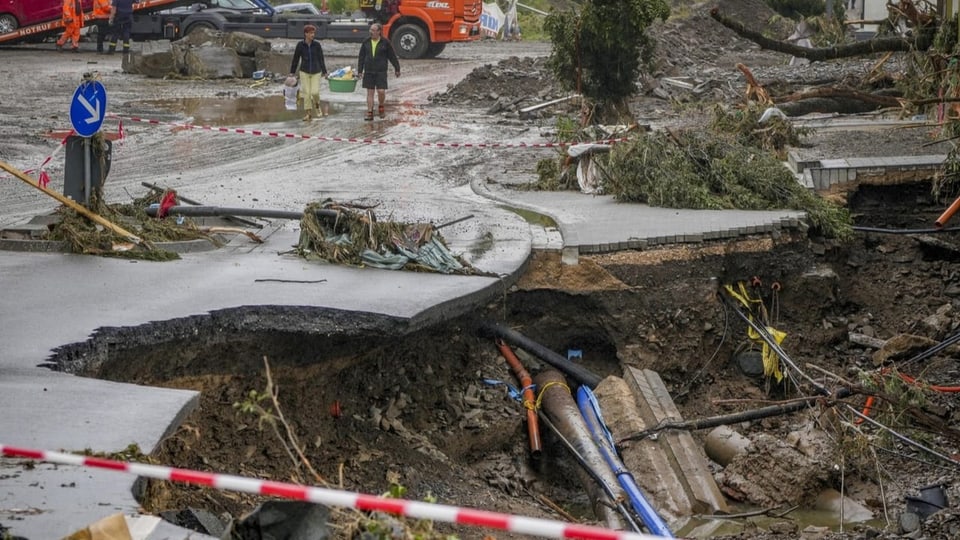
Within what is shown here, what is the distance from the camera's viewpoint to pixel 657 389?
33.8ft

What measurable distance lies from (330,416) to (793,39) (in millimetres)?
22201

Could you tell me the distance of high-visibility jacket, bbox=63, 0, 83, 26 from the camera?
1326 inches

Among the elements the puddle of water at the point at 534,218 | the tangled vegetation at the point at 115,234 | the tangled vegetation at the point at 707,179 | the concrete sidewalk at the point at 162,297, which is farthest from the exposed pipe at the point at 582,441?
the tangled vegetation at the point at 115,234

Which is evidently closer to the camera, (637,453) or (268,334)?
(268,334)

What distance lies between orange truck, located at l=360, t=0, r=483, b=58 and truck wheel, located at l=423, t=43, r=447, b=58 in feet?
0.25

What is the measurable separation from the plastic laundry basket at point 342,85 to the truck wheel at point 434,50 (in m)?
8.40

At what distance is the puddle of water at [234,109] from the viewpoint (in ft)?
72.6

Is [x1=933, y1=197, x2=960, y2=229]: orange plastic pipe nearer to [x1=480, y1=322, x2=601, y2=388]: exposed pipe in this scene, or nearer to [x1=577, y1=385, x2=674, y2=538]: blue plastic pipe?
[x1=480, y1=322, x2=601, y2=388]: exposed pipe

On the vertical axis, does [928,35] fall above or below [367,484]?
above

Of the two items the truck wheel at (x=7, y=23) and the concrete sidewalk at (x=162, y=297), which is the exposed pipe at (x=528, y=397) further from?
the truck wheel at (x=7, y=23)

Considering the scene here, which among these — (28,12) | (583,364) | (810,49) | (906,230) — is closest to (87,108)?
(583,364)

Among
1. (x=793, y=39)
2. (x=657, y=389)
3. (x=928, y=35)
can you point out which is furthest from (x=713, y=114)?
(x=793, y=39)

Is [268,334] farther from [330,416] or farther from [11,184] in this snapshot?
[11,184]

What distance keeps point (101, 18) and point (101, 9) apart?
0.48 meters
